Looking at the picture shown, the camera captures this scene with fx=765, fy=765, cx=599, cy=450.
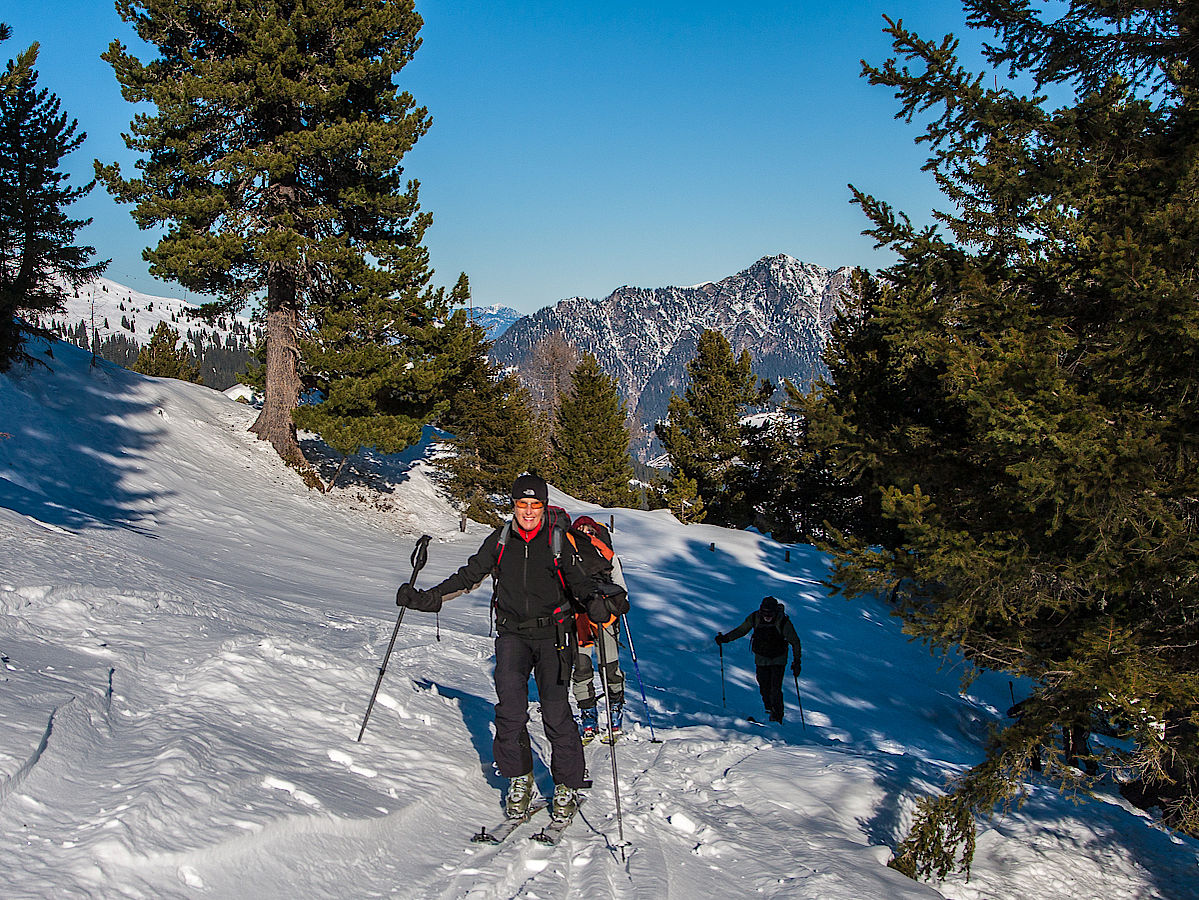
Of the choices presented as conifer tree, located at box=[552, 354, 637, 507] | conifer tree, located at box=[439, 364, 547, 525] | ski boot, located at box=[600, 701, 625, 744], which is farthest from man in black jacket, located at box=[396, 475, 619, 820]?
conifer tree, located at box=[552, 354, 637, 507]

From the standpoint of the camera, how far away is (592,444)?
4153 centimetres

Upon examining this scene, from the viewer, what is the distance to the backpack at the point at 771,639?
1002 cm

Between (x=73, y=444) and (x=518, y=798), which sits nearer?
(x=518, y=798)

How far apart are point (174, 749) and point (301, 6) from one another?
67.5 feet

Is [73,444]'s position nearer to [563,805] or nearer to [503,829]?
[503,829]

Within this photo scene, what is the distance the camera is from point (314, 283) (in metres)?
21.5

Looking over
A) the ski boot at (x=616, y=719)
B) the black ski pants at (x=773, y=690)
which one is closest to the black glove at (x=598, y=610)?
the ski boot at (x=616, y=719)

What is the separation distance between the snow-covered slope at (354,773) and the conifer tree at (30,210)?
5.79 m

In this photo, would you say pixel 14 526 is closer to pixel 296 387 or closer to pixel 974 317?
pixel 974 317

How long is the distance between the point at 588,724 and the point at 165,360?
48.1m

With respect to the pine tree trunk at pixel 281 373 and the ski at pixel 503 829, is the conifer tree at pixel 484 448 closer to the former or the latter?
the pine tree trunk at pixel 281 373

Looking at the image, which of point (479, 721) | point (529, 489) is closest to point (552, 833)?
point (529, 489)

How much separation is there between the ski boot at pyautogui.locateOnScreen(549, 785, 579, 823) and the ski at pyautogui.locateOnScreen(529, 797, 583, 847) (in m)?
0.02

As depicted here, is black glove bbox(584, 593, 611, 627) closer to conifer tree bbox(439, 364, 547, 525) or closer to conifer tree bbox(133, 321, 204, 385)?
conifer tree bbox(439, 364, 547, 525)
